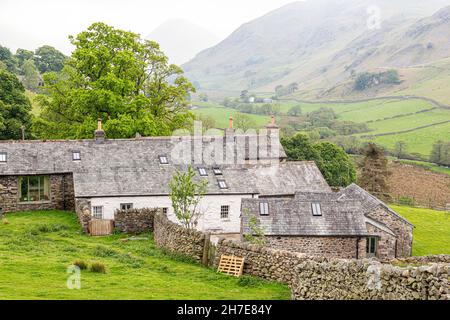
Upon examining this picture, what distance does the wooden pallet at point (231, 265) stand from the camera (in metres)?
24.0

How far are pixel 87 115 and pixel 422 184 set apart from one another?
53.3 meters

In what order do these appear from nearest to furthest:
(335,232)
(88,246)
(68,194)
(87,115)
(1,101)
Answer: (88,246) → (335,232) → (68,194) → (87,115) → (1,101)

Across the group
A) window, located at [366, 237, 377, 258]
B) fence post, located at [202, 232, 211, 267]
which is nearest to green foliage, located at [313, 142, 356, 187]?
window, located at [366, 237, 377, 258]

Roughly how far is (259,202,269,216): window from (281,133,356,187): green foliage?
117 ft

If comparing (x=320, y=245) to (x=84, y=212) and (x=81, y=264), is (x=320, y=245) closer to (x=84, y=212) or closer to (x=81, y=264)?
(x=84, y=212)

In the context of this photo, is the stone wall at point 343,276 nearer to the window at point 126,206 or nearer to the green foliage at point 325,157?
the window at point 126,206

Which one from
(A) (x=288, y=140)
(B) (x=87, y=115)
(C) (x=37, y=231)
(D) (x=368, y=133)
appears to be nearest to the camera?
(C) (x=37, y=231)

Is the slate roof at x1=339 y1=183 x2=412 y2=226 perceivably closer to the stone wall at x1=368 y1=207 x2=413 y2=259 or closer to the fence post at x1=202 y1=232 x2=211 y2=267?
the stone wall at x1=368 y1=207 x2=413 y2=259

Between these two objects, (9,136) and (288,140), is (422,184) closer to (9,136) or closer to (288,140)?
(288,140)

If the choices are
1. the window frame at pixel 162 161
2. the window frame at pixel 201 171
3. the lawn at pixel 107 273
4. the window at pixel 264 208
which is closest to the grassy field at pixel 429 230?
the window at pixel 264 208

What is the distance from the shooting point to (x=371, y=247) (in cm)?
4075

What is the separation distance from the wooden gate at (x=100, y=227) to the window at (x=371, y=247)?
53.8 ft

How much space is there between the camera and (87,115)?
179 feet
